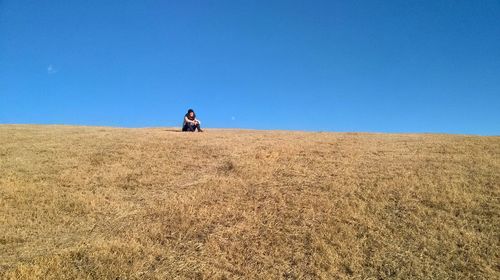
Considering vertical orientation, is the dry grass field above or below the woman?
below

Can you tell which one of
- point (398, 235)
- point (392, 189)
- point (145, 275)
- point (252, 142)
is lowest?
point (145, 275)

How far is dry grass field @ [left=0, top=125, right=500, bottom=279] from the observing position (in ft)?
31.5

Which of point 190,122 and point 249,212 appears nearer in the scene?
point 249,212

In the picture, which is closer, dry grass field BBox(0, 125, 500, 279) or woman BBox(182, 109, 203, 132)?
dry grass field BBox(0, 125, 500, 279)

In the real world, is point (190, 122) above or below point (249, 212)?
above

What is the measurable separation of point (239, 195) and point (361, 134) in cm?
1238

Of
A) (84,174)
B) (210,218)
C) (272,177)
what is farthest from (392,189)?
(84,174)

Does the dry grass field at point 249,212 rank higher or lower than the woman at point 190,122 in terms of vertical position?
lower

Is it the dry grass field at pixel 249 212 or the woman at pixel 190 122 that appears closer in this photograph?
the dry grass field at pixel 249 212

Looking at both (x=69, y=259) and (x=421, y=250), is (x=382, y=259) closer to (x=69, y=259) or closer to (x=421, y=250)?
(x=421, y=250)

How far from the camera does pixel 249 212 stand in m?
12.2

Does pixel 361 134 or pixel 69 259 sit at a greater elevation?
pixel 361 134

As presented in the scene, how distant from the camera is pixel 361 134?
2405 centimetres

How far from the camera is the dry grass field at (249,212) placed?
960cm
